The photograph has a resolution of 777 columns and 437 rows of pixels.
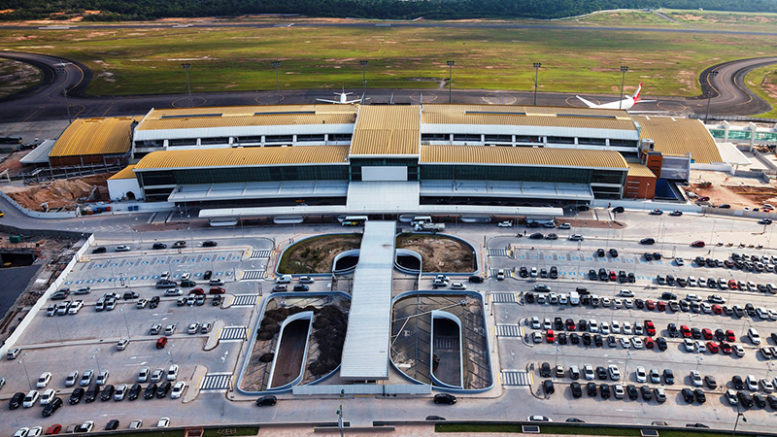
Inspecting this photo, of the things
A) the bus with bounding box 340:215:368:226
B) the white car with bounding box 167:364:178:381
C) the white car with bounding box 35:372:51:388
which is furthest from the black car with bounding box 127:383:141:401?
the bus with bounding box 340:215:368:226

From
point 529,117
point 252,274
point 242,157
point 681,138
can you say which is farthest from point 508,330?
point 681,138

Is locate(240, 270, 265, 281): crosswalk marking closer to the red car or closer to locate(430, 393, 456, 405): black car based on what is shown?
locate(430, 393, 456, 405): black car

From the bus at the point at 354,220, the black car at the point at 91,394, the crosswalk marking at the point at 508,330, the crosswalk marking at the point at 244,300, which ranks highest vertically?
the bus at the point at 354,220

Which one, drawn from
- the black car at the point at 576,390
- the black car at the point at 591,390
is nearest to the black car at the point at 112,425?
the black car at the point at 576,390

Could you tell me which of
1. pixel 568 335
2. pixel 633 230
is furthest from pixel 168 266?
pixel 633 230

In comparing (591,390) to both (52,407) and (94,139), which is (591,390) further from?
(94,139)

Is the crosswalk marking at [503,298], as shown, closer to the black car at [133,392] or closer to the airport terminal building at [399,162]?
the airport terminal building at [399,162]
